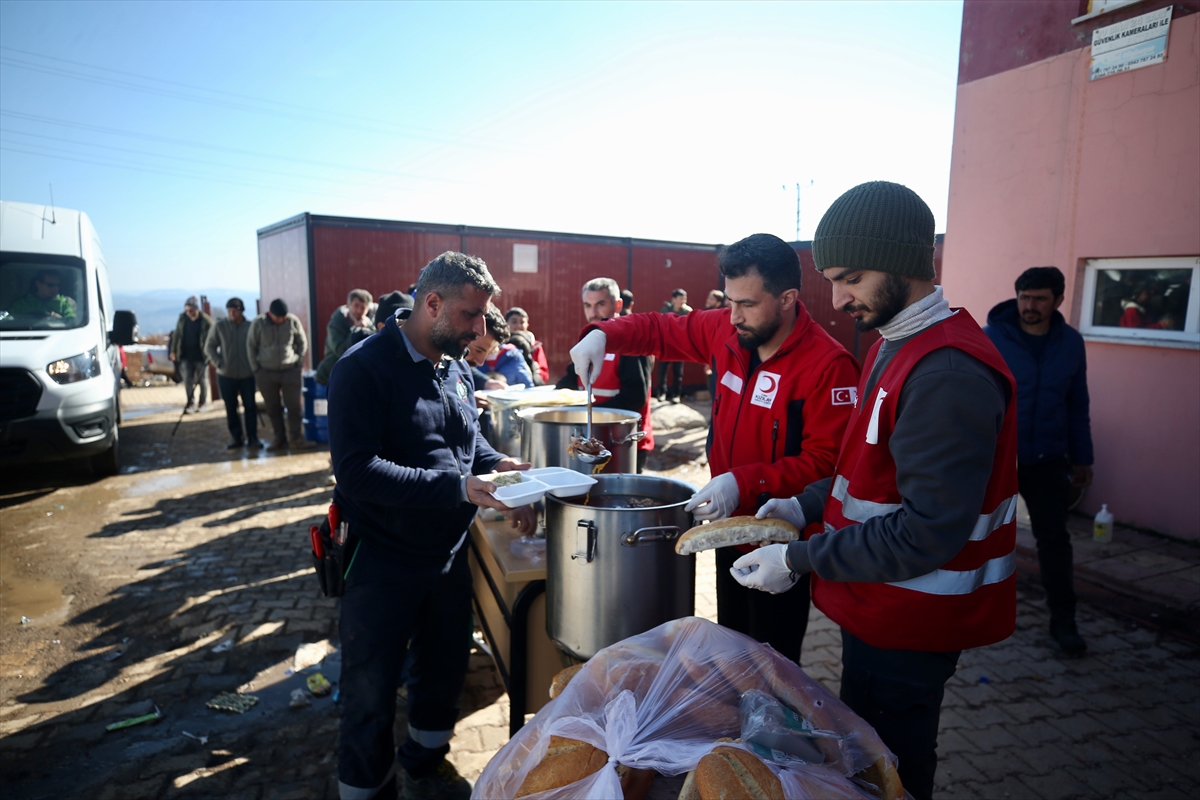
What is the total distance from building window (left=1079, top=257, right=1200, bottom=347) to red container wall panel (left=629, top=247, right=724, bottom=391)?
8.93m

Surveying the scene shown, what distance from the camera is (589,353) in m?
3.08

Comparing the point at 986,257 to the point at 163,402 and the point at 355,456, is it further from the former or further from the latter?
the point at 163,402

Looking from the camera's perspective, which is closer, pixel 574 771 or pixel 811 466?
pixel 574 771

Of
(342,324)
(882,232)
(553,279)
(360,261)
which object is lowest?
Answer: (342,324)

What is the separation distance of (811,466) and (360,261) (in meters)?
10.7

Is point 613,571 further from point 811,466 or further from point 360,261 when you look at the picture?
point 360,261

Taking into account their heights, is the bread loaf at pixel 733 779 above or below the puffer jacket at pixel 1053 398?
below

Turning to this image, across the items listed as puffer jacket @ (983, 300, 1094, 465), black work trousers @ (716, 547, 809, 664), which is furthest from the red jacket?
puffer jacket @ (983, 300, 1094, 465)

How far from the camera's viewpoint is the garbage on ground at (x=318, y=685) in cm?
362

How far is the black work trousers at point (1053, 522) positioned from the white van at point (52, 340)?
327 inches

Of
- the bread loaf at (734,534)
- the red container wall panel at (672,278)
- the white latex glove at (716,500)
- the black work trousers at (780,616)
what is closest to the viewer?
the bread loaf at (734,534)

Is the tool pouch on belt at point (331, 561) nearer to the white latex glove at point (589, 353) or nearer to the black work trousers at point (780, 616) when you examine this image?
the white latex glove at point (589, 353)

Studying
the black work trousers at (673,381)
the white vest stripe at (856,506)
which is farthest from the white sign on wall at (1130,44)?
the black work trousers at (673,381)

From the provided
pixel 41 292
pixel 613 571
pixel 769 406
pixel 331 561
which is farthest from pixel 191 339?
pixel 613 571
